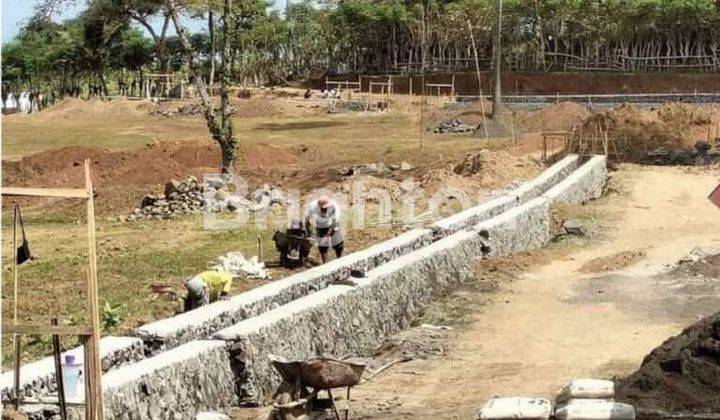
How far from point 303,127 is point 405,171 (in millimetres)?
18956

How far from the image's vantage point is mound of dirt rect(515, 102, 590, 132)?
38.0 metres

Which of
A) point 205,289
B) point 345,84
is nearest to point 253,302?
point 205,289

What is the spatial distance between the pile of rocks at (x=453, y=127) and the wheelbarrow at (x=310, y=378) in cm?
3223

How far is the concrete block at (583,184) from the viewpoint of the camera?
22281 mm

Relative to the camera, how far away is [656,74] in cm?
5834

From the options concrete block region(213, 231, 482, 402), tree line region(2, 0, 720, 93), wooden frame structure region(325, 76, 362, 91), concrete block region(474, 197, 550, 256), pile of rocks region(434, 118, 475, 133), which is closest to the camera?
concrete block region(213, 231, 482, 402)

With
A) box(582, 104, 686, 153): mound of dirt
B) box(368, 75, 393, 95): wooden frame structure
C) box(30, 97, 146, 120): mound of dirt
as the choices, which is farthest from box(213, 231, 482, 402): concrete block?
box(368, 75, 393, 95): wooden frame structure

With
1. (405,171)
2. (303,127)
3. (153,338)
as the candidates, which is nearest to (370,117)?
(303,127)

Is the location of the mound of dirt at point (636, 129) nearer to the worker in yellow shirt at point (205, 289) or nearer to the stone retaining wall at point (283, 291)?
the stone retaining wall at point (283, 291)

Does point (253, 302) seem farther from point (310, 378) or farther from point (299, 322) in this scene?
point (310, 378)

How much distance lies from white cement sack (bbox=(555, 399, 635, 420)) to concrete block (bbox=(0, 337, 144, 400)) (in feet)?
10.6

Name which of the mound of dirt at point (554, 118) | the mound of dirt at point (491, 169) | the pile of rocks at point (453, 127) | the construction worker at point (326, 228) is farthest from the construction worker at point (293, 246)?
the pile of rocks at point (453, 127)

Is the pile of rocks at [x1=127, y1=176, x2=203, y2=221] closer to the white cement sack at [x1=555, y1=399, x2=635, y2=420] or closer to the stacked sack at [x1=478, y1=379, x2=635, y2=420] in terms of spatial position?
the stacked sack at [x1=478, y1=379, x2=635, y2=420]

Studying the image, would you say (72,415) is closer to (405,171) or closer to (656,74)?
(405,171)
